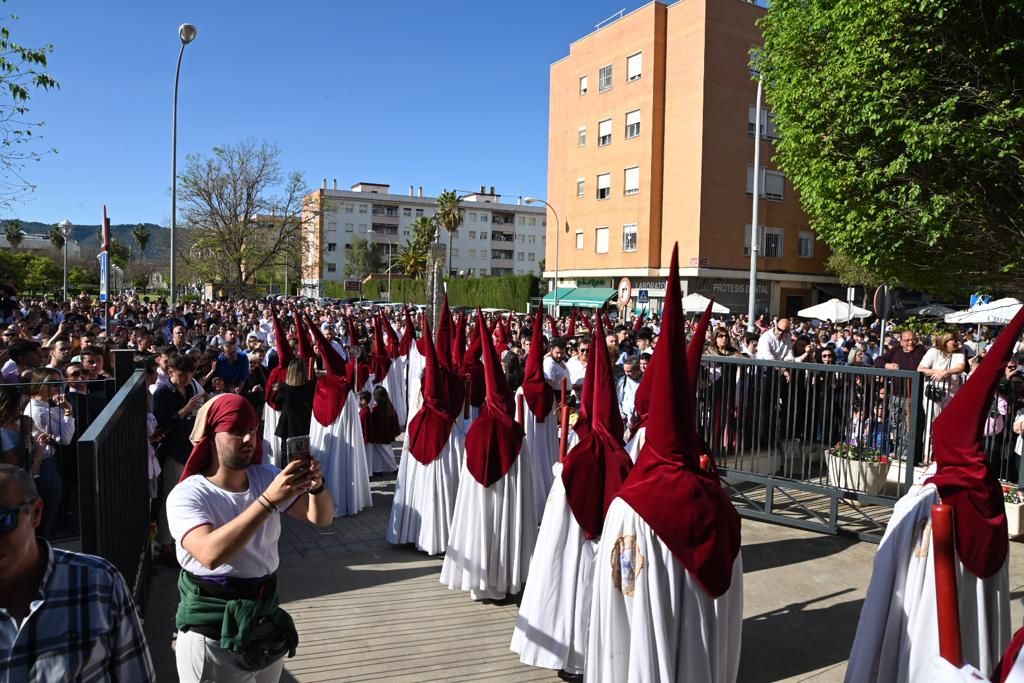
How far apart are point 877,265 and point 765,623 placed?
14.8 meters

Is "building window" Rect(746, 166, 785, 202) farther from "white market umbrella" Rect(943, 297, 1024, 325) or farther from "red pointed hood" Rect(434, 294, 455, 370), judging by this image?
"red pointed hood" Rect(434, 294, 455, 370)

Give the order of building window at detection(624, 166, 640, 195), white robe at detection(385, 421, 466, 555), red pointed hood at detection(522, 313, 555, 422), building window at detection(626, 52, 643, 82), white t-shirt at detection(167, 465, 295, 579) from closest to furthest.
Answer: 1. white t-shirt at detection(167, 465, 295, 579)
2. white robe at detection(385, 421, 466, 555)
3. red pointed hood at detection(522, 313, 555, 422)
4. building window at detection(626, 52, 643, 82)
5. building window at detection(624, 166, 640, 195)

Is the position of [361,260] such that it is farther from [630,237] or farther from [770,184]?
[770,184]

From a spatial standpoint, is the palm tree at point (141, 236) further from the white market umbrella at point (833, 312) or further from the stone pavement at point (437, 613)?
the stone pavement at point (437, 613)

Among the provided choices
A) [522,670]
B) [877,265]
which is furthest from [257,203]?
[522,670]

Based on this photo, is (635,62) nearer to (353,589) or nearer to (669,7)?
(669,7)

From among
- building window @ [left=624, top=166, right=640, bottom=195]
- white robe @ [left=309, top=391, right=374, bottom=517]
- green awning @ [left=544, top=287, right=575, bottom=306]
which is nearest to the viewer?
white robe @ [left=309, top=391, right=374, bottom=517]

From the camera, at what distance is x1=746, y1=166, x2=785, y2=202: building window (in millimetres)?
38156

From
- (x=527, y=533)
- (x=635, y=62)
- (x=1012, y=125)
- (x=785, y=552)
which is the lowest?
(x=785, y=552)

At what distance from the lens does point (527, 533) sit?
594cm

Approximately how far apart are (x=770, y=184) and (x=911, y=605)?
3796cm

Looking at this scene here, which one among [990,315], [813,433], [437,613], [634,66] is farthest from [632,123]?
[437,613]

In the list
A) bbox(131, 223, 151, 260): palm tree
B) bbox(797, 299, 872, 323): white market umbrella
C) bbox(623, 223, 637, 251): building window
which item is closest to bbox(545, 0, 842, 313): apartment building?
bbox(623, 223, 637, 251): building window

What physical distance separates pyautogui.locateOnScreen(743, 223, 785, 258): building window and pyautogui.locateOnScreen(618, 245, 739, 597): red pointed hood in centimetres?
3682
